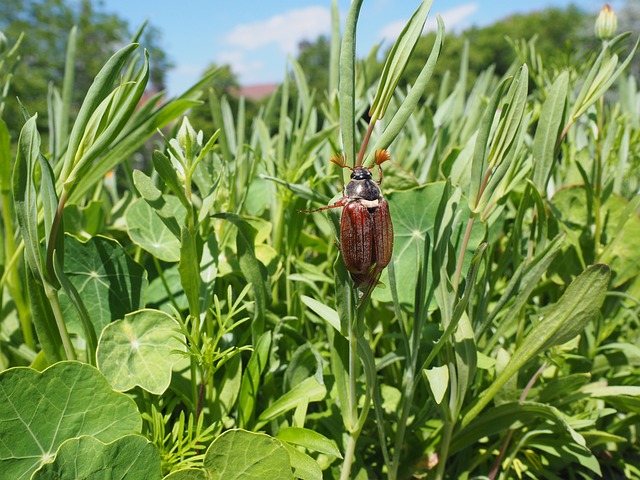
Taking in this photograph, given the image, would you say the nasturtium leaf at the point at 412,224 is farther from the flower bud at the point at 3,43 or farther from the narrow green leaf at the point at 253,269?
the flower bud at the point at 3,43

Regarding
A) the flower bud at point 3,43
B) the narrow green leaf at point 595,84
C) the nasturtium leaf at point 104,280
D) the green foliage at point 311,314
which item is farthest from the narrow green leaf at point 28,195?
the narrow green leaf at point 595,84

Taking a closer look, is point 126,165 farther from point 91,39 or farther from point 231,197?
point 91,39

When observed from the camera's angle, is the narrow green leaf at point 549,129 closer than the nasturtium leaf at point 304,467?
No

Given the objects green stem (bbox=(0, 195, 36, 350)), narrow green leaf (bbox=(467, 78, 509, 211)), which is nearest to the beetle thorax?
narrow green leaf (bbox=(467, 78, 509, 211))

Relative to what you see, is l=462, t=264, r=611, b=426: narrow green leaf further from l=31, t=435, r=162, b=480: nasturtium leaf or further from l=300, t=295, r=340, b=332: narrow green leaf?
l=31, t=435, r=162, b=480: nasturtium leaf

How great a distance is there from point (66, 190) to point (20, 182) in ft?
0.18

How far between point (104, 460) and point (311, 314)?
37cm

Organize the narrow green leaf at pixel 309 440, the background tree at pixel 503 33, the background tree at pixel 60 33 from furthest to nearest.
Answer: the background tree at pixel 503 33, the background tree at pixel 60 33, the narrow green leaf at pixel 309 440

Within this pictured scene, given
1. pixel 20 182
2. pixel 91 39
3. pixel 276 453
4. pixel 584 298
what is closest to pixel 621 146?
pixel 584 298

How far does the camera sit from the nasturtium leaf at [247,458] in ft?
1.43

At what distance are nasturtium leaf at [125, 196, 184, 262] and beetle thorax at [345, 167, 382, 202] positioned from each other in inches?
11.9

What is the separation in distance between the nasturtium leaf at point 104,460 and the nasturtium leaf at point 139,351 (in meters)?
0.08

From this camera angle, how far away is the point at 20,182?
19.2 inches

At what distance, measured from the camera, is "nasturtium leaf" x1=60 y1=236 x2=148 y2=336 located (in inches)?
23.9
